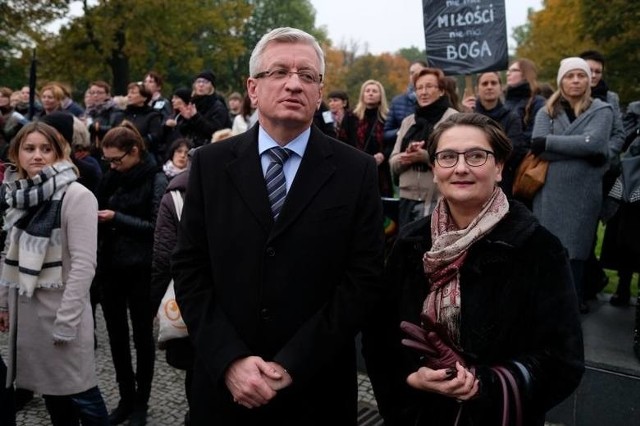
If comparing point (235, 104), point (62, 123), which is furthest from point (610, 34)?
point (62, 123)

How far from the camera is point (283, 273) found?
93.0 inches

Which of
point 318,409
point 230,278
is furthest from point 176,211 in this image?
point 318,409

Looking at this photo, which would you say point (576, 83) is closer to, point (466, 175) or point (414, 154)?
point (414, 154)

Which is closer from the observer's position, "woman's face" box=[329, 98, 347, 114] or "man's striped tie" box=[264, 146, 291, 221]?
"man's striped tie" box=[264, 146, 291, 221]

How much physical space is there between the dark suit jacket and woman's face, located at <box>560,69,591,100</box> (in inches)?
118

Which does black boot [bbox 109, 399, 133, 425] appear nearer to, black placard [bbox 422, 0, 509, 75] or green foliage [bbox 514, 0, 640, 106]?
black placard [bbox 422, 0, 509, 75]

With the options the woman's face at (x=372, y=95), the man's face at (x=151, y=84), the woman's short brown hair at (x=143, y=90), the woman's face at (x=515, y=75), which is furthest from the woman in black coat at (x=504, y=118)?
the man's face at (x=151, y=84)

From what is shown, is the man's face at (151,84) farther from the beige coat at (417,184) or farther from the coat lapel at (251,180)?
the coat lapel at (251,180)

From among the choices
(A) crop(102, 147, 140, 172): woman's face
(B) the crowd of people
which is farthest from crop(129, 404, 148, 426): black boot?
(B) the crowd of people

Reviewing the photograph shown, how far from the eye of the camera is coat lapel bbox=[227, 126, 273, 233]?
2.40 meters

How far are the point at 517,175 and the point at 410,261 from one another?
3.03 m

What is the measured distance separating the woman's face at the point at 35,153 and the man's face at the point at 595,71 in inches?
176

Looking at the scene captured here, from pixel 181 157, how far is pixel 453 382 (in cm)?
358

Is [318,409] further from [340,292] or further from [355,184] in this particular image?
[355,184]
